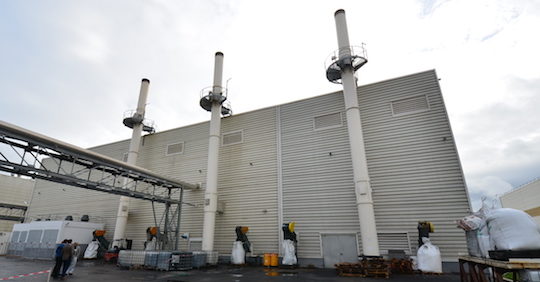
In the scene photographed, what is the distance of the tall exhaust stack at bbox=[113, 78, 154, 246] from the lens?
18.7 metres

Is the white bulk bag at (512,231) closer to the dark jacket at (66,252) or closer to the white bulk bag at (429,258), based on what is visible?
the white bulk bag at (429,258)

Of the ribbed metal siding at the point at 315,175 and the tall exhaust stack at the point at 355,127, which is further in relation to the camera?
the ribbed metal siding at the point at 315,175

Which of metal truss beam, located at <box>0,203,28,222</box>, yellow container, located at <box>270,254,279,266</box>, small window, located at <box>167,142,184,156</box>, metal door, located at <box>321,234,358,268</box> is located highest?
small window, located at <box>167,142,184,156</box>

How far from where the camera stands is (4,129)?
29.9 feet

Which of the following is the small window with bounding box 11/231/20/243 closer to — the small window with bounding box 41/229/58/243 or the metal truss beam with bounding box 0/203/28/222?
the small window with bounding box 41/229/58/243

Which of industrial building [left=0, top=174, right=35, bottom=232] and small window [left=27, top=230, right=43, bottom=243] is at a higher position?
industrial building [left=0, top=174, right=35, bottom=232]

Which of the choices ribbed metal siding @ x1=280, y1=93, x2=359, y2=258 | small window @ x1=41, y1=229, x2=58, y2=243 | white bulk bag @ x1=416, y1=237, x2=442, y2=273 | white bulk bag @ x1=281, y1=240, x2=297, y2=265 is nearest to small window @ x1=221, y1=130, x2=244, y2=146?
ribbed metal siding @ x1=280, y1=93, x2=359, y2=258

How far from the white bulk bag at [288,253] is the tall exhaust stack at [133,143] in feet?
41.1

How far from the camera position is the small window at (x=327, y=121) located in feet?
51.2

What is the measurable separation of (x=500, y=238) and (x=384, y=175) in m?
8.99

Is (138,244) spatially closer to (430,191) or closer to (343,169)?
(343,169)

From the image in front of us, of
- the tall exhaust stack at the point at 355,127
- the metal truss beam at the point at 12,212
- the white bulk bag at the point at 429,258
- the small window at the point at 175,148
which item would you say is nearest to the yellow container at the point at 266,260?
the tall exhaust stack at the point at 355,127

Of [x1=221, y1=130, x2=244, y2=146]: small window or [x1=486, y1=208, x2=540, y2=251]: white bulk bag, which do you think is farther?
[x1=221, y1=130, x2=244, y2=146]: small window

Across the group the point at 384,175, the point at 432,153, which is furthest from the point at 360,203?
the point at 432,153
